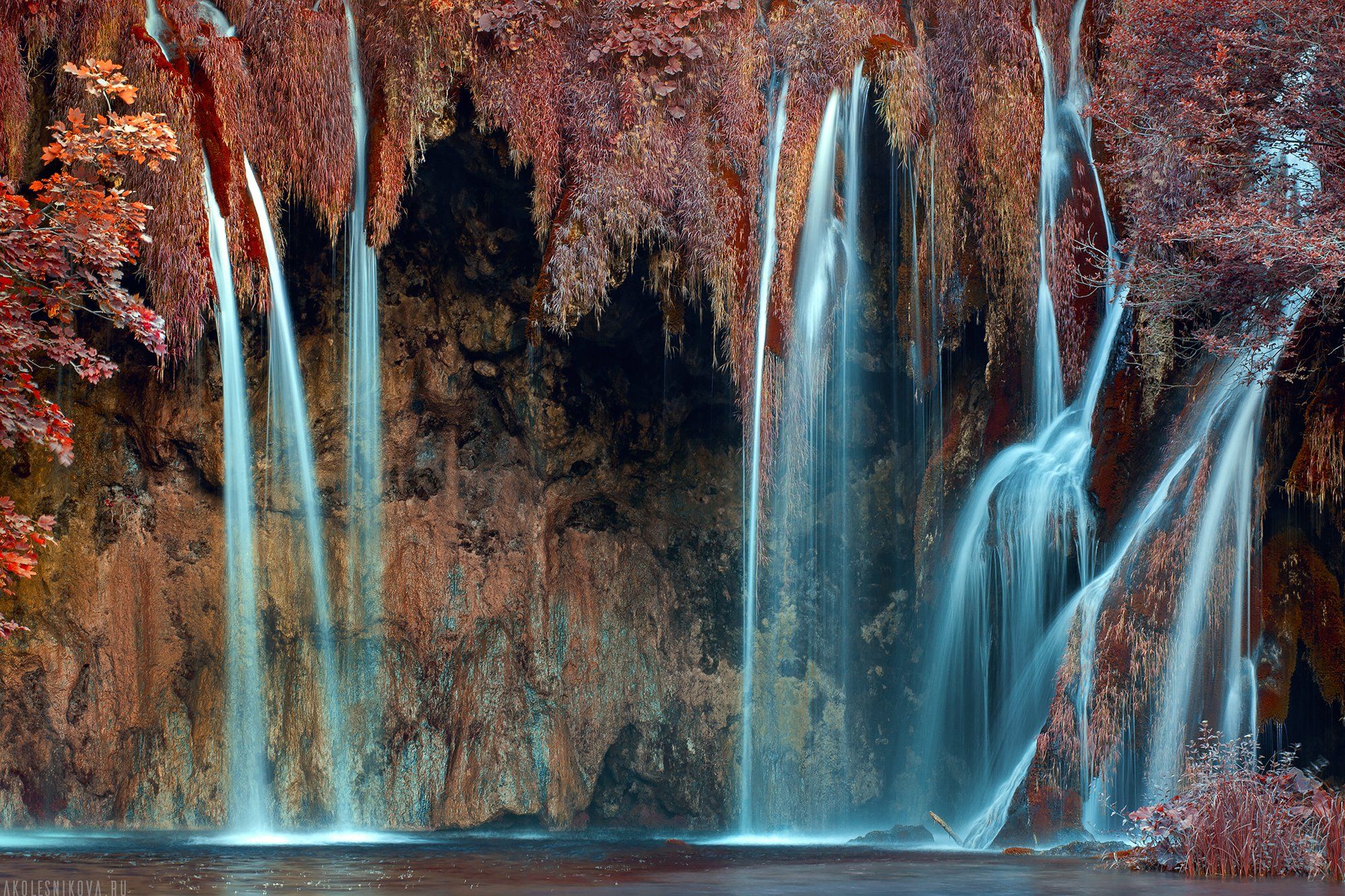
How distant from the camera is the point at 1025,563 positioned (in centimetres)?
1391

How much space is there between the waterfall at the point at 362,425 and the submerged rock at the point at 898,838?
21.3 feet

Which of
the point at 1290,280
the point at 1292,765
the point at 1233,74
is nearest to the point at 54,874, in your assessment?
the point at 1292,765

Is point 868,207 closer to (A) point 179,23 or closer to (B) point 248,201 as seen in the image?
(B) point 248,201

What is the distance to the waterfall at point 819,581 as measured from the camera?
15312mm

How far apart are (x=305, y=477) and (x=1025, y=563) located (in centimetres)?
837

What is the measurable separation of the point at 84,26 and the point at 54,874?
8.94 meters

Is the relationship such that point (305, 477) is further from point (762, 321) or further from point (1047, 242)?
point (1047, 242)

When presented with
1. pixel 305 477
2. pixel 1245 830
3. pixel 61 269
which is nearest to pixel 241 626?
pixel 305 477

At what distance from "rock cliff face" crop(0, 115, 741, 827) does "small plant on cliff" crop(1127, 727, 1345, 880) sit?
813 cm

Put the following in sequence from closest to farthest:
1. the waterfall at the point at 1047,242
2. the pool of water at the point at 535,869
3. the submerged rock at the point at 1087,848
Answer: the pool of water at the point at 535,869, the submerged rock at the point at 1087,848, the waterfall at the point at 1047,242

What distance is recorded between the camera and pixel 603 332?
16219mm

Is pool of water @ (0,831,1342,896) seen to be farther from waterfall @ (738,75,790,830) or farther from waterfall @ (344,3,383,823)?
waterfall @ (344,3,383,823)

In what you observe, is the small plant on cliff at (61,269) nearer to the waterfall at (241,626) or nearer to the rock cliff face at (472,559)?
the waterfall at (241,626)

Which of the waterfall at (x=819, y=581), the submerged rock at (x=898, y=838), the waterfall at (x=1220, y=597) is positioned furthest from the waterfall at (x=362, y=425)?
the waterfall at (x=1220, y=597)
